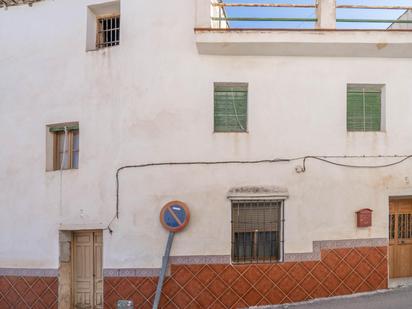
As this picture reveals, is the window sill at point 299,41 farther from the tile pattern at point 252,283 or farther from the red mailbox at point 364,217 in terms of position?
the tile pattern at point 252,283

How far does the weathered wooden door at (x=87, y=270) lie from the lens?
8844 millimetres

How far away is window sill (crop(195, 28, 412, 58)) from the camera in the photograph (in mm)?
8148

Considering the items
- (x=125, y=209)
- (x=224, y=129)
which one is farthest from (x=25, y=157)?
(x=224, y=129)

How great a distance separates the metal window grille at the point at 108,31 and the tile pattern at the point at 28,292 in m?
5.18

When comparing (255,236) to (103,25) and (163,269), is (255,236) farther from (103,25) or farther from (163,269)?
(103,25)

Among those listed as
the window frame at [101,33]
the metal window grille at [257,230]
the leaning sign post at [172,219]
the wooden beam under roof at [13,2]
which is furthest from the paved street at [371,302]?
the wooden beam under roof at [13,2]

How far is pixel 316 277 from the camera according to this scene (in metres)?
8.23

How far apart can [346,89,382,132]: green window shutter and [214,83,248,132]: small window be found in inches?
86.6

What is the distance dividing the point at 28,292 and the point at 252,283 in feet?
15.6

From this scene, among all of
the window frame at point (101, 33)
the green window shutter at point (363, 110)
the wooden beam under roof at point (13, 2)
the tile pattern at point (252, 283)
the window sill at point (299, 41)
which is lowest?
the tile pattern at point (252, 283)

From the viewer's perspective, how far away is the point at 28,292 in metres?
8.81

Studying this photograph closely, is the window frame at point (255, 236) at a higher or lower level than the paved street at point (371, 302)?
higher

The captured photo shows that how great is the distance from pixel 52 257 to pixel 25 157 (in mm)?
2278

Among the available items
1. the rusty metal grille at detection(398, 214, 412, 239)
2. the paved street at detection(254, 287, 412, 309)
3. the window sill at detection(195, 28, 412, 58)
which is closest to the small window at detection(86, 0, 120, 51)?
the window sill at detection(195, 28, 412, 58)
